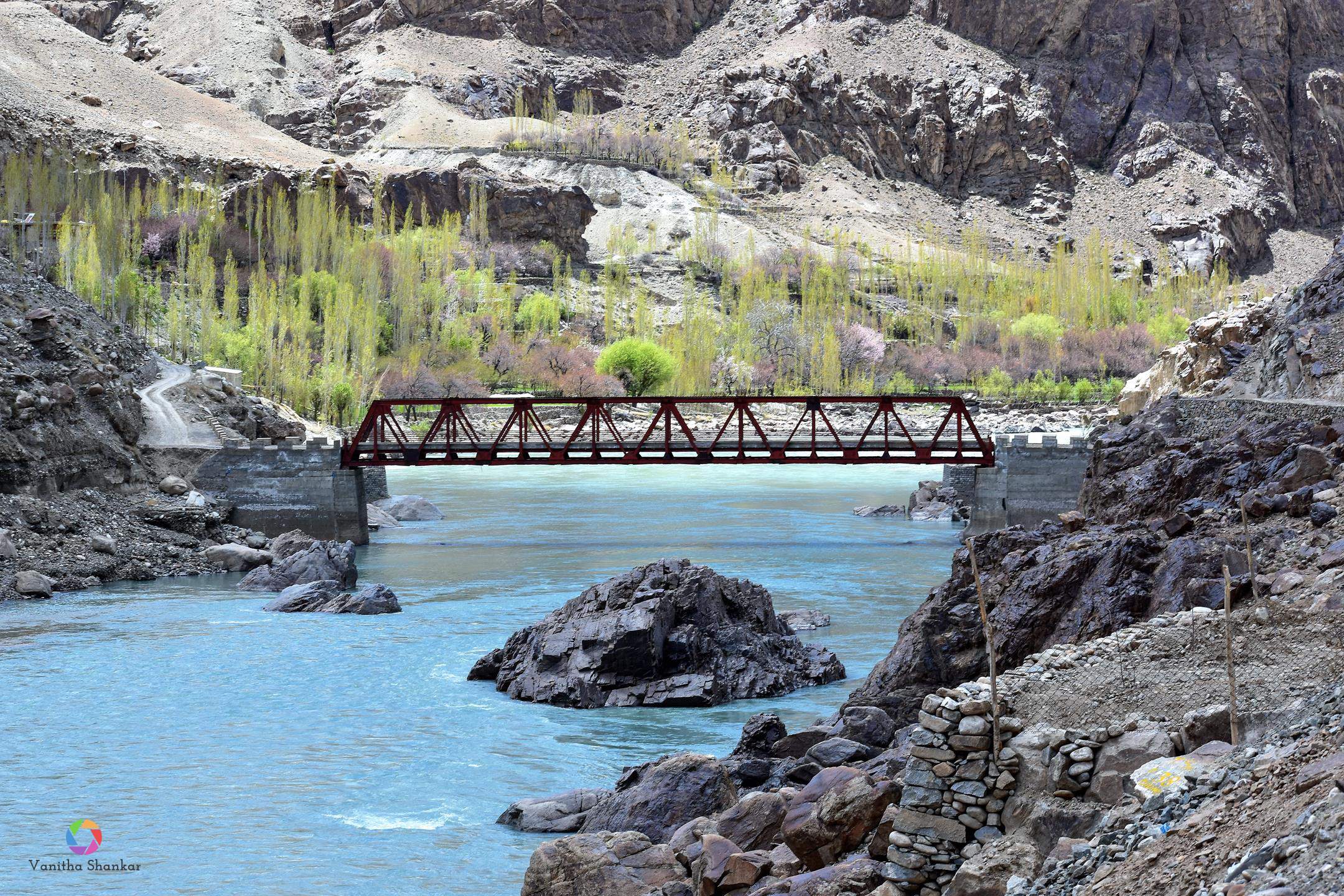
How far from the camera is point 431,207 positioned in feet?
339

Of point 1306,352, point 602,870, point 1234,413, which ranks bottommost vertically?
point 602,870

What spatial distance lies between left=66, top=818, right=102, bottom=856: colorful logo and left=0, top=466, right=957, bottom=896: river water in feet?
0.25

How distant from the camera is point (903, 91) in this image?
13875 cm

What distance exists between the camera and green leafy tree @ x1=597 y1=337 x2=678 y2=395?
259ft

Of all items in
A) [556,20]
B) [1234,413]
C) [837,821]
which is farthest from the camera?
[556,20]

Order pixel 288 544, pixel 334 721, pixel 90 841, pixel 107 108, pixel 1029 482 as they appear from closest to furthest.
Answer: pixel 90 841 < pixel 334 721 < pixel 288 544 < pixel 1029 482 < pixel 107 108

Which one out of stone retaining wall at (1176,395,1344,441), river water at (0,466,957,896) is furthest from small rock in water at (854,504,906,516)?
stone retaining wall at (1176,395,1344,441)

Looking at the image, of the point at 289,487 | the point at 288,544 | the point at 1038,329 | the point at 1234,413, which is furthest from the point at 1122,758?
the point at 1038,329

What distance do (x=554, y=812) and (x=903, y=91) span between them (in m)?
131

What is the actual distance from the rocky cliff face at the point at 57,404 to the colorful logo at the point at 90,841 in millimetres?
20712

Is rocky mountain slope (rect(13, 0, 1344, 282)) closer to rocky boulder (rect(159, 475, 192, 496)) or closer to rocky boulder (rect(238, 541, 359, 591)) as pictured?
rocky boulder (rect(159, 475, 192, 496))

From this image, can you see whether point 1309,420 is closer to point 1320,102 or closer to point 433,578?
point 433,578

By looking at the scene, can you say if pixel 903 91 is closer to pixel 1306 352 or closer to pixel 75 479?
pixel 75 479

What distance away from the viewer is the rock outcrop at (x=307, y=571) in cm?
3123
